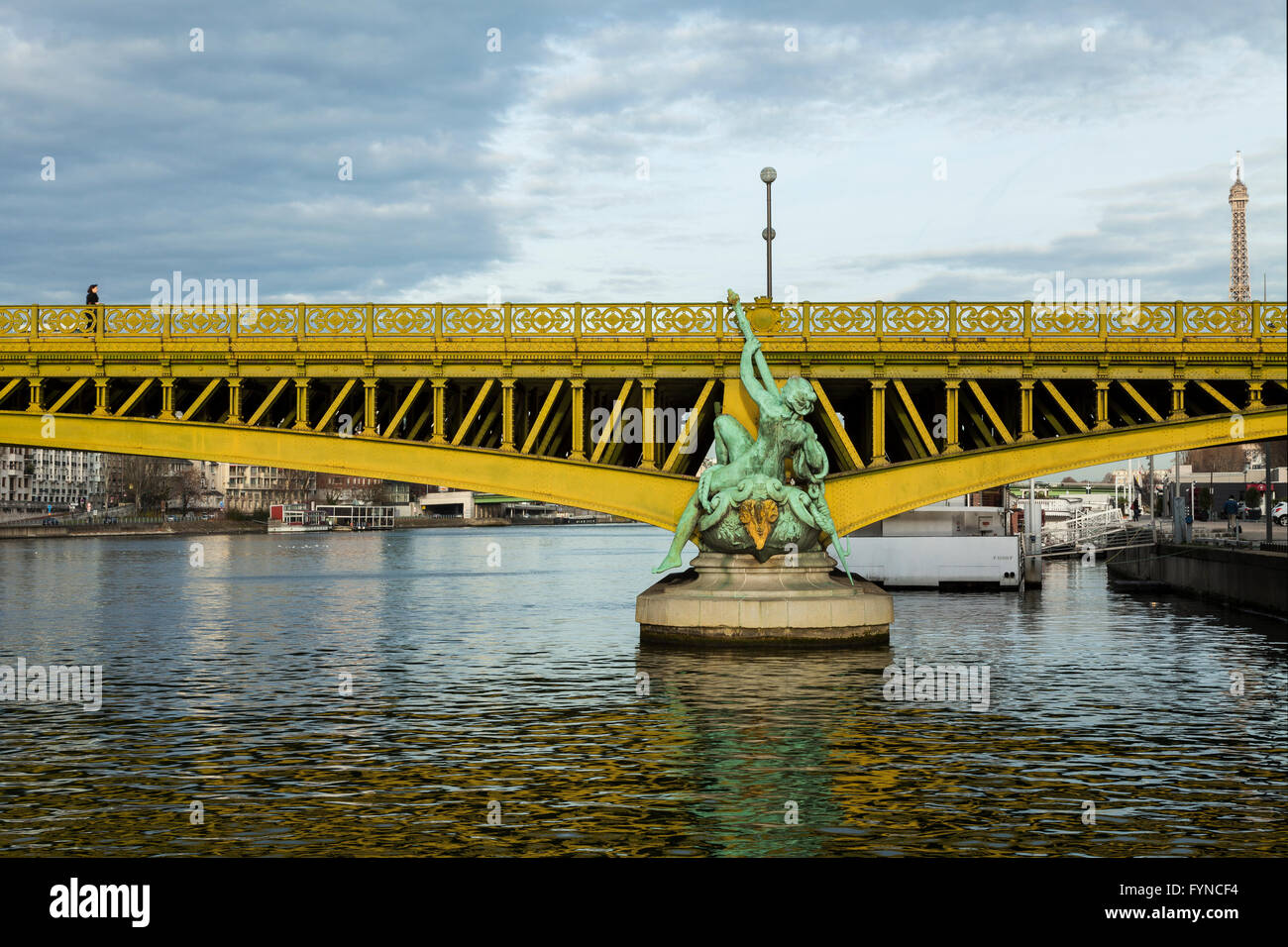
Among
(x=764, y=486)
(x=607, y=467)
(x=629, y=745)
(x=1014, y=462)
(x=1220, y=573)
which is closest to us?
(x=629, y=745)

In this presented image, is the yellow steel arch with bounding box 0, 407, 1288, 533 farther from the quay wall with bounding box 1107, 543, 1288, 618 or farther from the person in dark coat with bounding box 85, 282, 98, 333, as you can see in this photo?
the quay wall with bounding box 1107, 543, 1288, 618

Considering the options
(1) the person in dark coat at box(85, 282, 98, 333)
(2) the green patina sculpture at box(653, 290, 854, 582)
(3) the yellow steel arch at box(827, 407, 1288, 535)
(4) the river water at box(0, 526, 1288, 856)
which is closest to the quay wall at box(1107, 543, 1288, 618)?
(4) the river water at box(0, 526, 1288, 856)

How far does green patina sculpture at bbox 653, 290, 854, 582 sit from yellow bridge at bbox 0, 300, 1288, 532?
7.62 ft

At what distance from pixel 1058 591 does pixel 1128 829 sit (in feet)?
191

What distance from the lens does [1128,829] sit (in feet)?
55.2

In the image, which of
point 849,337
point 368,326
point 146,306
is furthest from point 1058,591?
point 146,306

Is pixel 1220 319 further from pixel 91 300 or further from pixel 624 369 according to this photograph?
pixel 91 300

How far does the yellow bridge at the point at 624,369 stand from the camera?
130 ft

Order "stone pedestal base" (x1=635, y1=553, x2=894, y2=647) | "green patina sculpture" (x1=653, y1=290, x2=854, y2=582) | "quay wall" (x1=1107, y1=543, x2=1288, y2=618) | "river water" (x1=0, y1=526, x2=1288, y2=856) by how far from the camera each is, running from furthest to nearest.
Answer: "quay wall" (x1=1107, y1=543, x2=1288, y2=618)
"green patina sculpture" (x1=653, y1=290, x2=854, y2=582)
"stone pedestal base" (x1=635, y1=553, x2=894, y2=647)
"river water" (x1=0, y1=526, x2=1288, y2=856)

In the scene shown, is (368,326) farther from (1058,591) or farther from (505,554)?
(505,554)

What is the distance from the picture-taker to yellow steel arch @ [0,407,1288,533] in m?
39.5

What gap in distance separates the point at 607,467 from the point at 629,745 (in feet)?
56.4

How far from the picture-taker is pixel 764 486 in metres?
37.0

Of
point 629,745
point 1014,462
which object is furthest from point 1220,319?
point 629,745
